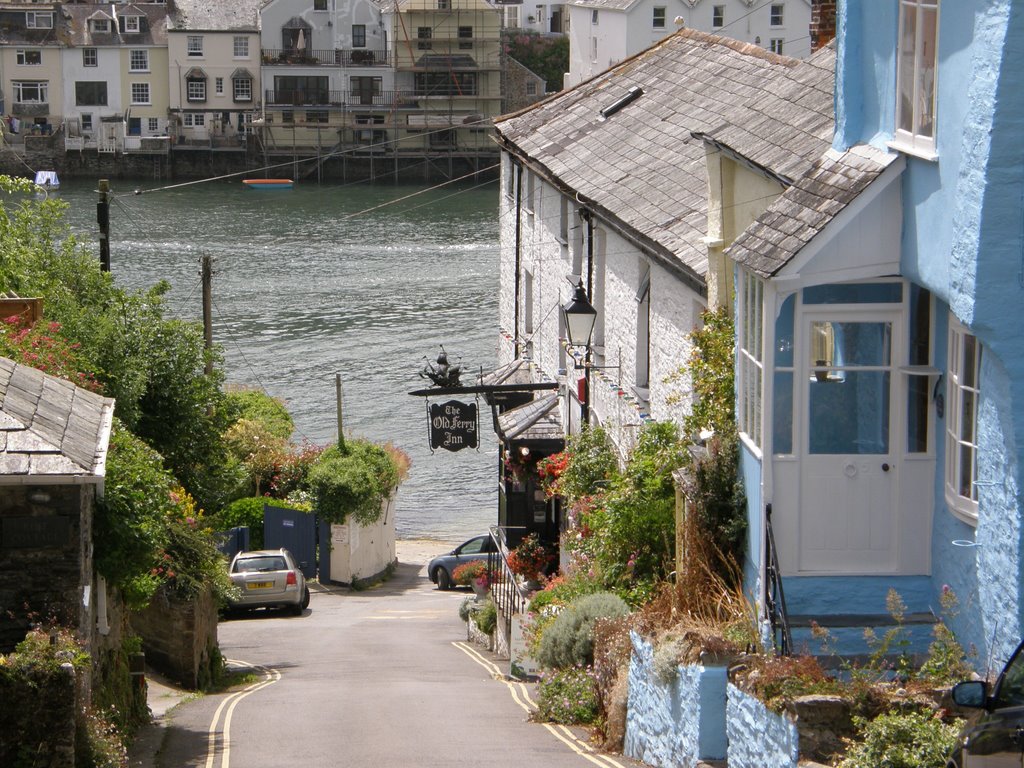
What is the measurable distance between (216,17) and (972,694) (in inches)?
3870

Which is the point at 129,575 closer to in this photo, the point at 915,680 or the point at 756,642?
the point at 756,642

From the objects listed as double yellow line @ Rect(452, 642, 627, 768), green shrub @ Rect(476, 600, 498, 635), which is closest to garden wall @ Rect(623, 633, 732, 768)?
double yellow line @ Rect(452, 642, 627, 768)

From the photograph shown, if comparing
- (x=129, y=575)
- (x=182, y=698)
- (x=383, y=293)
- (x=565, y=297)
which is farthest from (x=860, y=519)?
(x=383, y=293)

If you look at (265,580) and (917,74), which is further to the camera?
(265,580)

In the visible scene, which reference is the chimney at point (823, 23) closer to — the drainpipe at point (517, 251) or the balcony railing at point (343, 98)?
the drainpipe at point (517, 251)

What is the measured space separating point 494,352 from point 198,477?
2964 centimetres

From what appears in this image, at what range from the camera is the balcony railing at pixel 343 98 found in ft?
333

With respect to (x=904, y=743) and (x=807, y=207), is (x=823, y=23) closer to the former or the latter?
(x=807, y=207)

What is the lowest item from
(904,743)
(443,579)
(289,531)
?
(443,579)

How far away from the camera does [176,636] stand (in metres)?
18.0

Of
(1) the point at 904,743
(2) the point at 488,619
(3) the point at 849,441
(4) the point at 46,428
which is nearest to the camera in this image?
(1) the point at 904,743

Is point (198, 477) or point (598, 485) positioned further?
point (198, 477)

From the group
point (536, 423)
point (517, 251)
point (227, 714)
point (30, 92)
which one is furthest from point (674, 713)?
point (30, 92)

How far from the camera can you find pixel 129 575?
13.4 m
